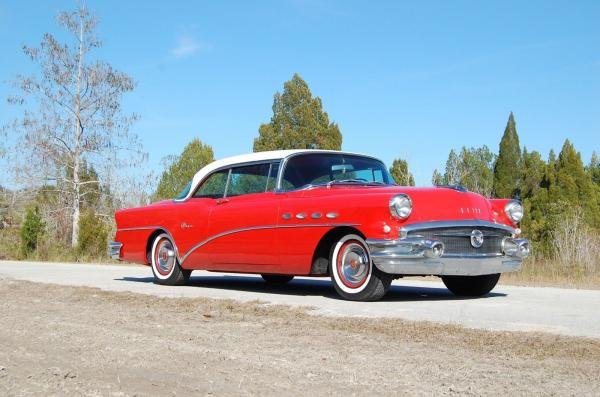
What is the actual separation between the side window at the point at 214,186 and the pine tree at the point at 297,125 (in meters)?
38.9

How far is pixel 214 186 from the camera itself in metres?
9.76

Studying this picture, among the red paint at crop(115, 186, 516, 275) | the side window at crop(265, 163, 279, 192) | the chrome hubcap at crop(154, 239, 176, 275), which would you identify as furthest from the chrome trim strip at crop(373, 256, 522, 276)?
the chrome hubcap at crop(154, 239, 176, 275)

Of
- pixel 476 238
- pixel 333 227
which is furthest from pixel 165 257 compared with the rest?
pixel 476 238

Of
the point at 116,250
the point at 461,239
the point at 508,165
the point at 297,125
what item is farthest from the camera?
the point at 508,165

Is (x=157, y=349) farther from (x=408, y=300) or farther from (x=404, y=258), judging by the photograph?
(x=408, y=300)

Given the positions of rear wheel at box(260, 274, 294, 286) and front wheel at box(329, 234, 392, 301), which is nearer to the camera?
front wheel at box(329, 234, 392, 301)

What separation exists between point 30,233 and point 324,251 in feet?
55.8

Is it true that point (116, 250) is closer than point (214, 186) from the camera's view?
No

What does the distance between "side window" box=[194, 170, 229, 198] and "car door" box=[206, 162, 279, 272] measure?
0.44 feet

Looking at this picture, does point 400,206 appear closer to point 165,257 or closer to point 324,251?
point 324,251

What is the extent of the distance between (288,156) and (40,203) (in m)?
24.8

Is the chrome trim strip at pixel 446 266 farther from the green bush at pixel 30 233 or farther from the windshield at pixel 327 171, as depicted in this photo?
the green bush at pixel 30 233

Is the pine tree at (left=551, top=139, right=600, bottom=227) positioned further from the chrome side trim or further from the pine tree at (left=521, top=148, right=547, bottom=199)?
the chrome side trim

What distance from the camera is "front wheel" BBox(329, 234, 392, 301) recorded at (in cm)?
749
